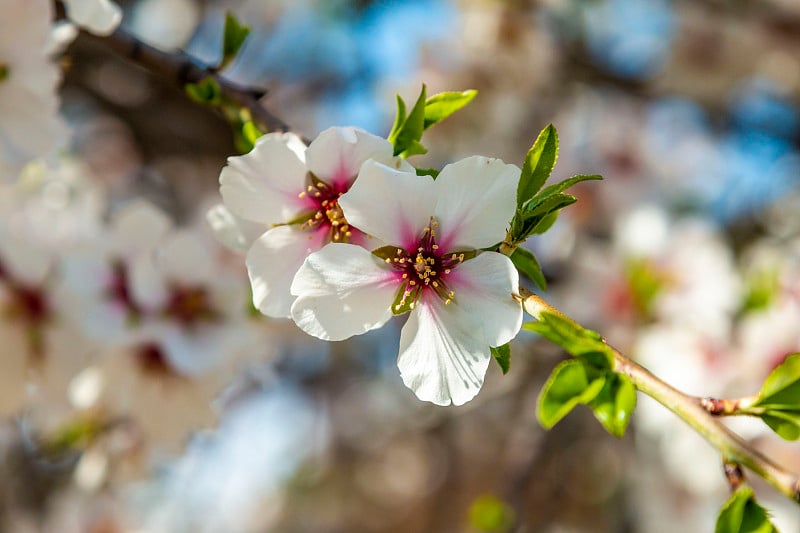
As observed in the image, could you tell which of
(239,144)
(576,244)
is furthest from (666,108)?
(239,144)

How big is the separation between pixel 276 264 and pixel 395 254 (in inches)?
5.1

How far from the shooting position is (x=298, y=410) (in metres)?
3.97

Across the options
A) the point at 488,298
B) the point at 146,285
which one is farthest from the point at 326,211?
the point at 146,285

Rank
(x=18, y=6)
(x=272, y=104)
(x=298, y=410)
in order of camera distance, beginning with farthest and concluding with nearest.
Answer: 1. (x=298, y=410)
2. (x=272, y=104)
3. (x=18, y=6)

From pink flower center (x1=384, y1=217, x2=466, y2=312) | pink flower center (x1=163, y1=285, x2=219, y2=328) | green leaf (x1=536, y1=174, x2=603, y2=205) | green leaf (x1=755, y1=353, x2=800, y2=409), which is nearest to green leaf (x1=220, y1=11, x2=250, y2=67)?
pink flower center (x1=384, y1=217, x2=466, y2=312)

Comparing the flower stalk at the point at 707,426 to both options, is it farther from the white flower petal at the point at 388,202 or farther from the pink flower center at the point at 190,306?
the pink flower center at the point at 190,306

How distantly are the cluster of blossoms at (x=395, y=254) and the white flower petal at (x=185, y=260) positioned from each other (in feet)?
1.95

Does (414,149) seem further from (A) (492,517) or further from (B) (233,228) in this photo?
(A) (492,517)

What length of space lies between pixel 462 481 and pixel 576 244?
2.48 meters

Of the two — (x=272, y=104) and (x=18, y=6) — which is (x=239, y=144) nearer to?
(x=18, y=6)

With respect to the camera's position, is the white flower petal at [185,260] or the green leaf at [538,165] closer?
the green leaf at [538,165]

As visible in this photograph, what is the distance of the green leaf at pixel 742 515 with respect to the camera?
0.60 metres

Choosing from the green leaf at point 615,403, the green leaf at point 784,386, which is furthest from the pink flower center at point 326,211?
the green leaf at point 784,386

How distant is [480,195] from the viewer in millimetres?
663
